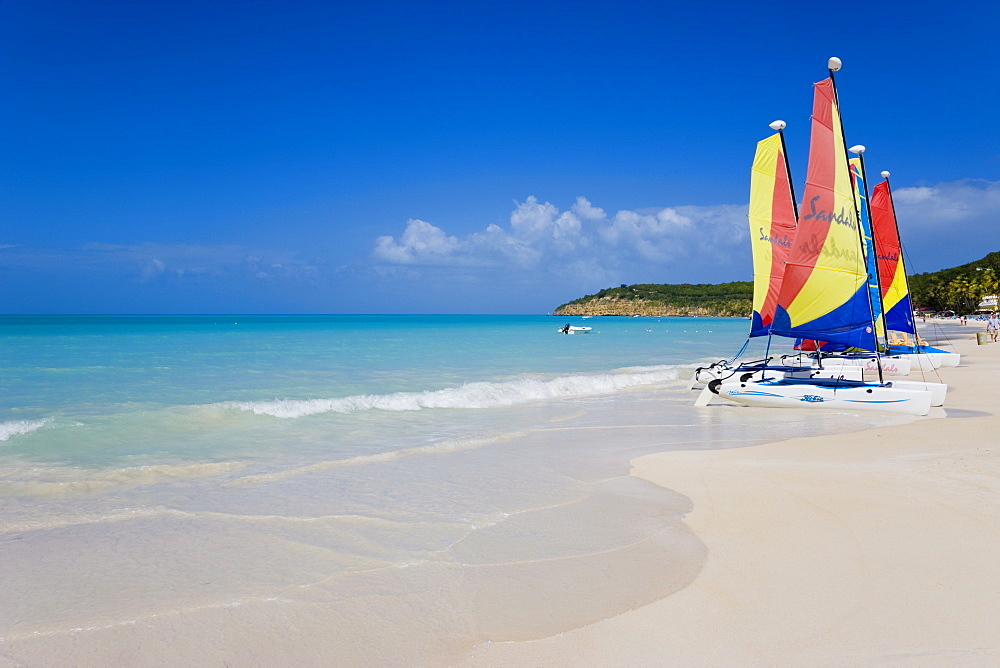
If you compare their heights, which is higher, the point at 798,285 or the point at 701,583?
the point at 798,285

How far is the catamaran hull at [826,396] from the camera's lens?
1255 centimetres

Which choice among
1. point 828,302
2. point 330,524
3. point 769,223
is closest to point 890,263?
point 769,223

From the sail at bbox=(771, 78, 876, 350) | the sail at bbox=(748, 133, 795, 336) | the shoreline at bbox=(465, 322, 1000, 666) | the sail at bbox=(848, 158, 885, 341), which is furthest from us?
the sail at bbox=(748, 133, 795, 336)

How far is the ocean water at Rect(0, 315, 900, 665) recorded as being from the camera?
4.02 meters

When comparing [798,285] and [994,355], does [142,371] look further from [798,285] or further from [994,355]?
[994,355]

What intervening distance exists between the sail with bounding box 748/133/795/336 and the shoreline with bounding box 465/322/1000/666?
10.9 metres

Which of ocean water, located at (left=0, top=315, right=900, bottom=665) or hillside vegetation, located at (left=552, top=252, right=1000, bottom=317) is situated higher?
hillside vegetation, located at (left=552, top=252, right=1000, bottom=317)

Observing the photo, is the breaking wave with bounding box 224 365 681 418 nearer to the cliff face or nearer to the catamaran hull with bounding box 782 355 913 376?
the catamaran hull with bounding box 782 355 913 376

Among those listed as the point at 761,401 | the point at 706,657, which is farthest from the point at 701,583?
the point at 761,401

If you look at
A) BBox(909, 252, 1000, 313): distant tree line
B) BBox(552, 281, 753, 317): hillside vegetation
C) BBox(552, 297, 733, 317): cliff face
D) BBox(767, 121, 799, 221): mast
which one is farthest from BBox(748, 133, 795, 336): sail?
BBox(552, 297, 733, 317): cliff face

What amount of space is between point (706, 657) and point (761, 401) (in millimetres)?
11665

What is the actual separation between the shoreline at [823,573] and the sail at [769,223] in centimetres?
1087

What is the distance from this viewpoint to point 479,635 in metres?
3.89

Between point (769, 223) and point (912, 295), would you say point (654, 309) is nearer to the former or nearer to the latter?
point (912, 295)
